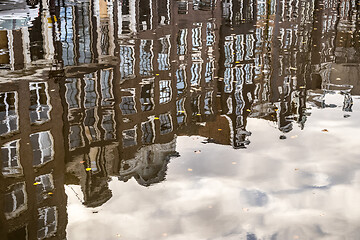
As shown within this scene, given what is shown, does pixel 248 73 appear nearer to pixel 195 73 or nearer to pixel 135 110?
pixel 195 73

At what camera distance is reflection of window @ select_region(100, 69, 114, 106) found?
1462 cm

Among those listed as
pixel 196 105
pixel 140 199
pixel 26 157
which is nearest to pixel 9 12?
pixel 196 105

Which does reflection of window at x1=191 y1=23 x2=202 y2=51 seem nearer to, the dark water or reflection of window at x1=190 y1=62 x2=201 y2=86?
the dark water

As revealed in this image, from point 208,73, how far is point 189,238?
10612mm

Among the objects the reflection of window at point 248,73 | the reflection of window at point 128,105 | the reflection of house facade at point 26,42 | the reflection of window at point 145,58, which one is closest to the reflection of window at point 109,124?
the reflection of window at point 128,105

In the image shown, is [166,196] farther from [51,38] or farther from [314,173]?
[51,38]

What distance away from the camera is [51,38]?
2364cm

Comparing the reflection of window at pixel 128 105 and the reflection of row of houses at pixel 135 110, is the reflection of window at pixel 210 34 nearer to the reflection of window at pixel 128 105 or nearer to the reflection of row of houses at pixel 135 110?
the reflection of row of houses at pixel 135 110

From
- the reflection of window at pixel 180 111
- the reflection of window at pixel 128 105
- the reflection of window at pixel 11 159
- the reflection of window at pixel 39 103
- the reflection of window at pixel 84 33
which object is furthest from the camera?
the reflection of window at pixel 84 33

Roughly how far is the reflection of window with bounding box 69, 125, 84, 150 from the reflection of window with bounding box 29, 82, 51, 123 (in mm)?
978

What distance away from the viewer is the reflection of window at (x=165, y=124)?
12.4 m

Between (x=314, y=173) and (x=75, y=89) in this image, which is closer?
(x=314, y=173)

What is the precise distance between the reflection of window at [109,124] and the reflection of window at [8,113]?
2.05 meters

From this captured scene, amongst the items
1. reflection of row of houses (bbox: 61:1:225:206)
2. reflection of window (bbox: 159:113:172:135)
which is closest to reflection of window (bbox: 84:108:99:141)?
reflection of row of houses (bbox: 61:1:225:206)
